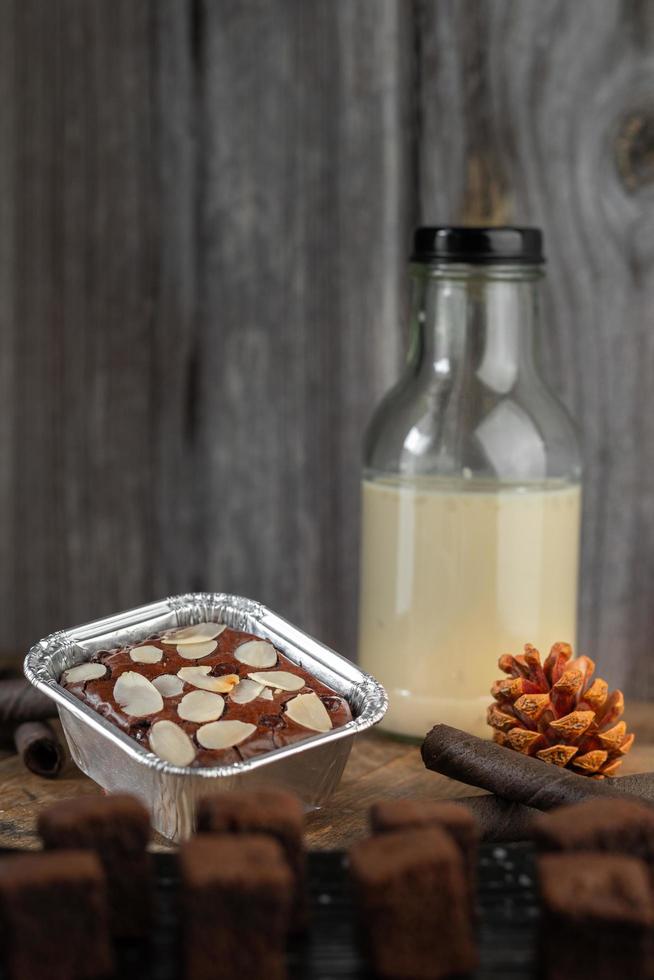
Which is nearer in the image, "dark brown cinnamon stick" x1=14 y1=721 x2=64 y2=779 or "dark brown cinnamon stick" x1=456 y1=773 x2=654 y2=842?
"dark brown cinnamon stick" x1=456 y1=773 x2=654 y2=842

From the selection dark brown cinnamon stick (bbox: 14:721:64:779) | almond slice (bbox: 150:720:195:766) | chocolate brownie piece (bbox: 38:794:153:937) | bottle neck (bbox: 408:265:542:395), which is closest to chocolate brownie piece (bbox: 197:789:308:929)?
A: chocolate brownie piece (bbox: 38:794:153:937)

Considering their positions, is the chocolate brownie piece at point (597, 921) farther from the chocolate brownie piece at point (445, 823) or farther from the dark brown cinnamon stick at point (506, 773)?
the dark brown cinnamon stick at point (506, 773)

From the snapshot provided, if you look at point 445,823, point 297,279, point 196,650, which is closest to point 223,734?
point 196,650

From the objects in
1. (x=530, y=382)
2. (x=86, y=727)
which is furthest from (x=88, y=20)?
(x=86, y=727)

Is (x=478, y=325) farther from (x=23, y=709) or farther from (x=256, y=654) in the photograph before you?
(x=23, y=709)

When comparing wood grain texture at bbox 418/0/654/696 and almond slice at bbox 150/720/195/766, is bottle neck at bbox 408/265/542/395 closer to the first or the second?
wood grain texture at bbox 418/0/654/696

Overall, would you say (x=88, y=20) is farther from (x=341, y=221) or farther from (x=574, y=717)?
(x=574, y=717)

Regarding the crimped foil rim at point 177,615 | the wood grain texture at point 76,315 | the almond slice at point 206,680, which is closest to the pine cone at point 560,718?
the crimped foil rim at point 177,615
